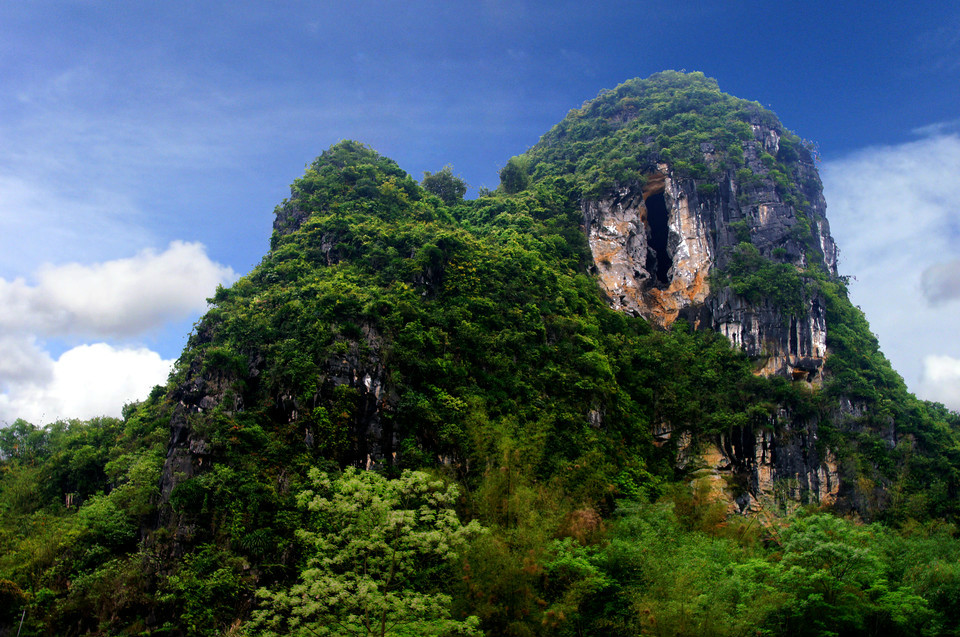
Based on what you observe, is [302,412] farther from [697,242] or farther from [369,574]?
[697,242]

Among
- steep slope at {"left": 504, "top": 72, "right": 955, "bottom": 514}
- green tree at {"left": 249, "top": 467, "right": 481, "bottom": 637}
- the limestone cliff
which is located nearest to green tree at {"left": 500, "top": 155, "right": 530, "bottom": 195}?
steep slope at {"left": 504, "top": 72, "right": 955, "bottom": 514}

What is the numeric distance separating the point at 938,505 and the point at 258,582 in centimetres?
2732

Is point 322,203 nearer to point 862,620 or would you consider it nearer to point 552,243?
point 552,243

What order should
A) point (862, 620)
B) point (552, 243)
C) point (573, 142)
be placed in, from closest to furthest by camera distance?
1. point (862, 620)
2. point (552, 243)
3. point (573, 142)

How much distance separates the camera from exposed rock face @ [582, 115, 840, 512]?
27156mm

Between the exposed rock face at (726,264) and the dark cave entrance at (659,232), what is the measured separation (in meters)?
0.07

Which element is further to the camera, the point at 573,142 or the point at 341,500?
the point at 573,142

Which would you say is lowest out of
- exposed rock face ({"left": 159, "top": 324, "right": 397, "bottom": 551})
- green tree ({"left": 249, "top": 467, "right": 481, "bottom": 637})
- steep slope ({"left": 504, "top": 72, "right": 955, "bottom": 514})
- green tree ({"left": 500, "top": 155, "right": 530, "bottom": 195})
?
green tree ({"left": 249, "top": 467, "right": 481, "bottom": 637})

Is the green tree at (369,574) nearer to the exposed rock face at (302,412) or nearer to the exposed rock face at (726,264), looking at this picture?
the exposed rock face at (302,412)

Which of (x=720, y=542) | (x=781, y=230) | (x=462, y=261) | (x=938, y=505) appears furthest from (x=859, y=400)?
(x=462, y=261)

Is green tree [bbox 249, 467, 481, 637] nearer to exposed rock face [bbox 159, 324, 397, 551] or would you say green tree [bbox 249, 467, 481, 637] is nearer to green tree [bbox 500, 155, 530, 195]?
exposed rock face [bbox 159, 324, 397, 551]

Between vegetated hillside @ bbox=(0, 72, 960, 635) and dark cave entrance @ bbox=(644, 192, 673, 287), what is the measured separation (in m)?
0.16

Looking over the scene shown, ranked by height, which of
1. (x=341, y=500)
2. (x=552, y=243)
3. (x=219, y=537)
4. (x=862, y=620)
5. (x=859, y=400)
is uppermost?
(x=552, y=243)

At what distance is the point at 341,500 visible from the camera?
34.6ft
